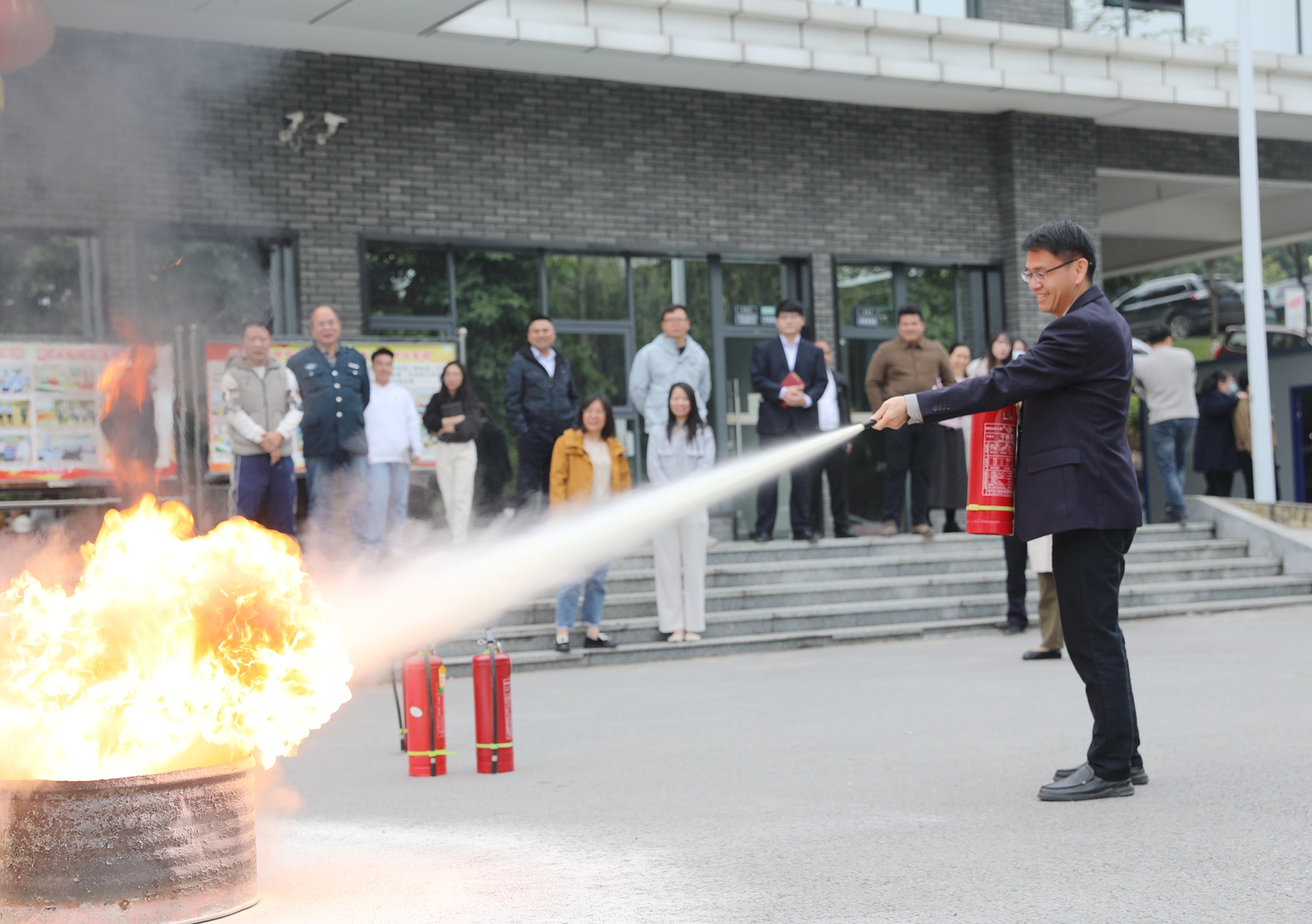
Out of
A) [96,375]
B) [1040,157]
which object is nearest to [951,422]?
[1040,157]

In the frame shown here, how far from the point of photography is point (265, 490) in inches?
456

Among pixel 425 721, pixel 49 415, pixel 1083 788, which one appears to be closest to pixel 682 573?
pixel 425 721

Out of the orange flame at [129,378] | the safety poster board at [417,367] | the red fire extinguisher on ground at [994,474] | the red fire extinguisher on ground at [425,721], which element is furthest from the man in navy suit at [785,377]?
the red fire extinguisher on ground at [994,474]

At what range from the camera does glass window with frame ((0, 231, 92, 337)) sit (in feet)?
45.7

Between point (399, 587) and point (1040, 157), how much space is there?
485 inches

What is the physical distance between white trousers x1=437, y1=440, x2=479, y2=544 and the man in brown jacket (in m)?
3.97

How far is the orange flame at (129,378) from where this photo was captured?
44.3 feet

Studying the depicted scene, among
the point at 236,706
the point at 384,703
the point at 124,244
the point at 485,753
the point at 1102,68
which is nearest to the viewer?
the point at 236,706

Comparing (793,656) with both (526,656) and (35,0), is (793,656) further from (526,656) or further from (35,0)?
(35,0)

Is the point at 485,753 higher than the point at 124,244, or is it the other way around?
the point at 124,244

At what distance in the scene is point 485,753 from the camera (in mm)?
7031

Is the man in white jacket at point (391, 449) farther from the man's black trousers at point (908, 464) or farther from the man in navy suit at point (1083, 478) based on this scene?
the man in navy suit at point (1083, 478)

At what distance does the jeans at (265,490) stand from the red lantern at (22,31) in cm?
350

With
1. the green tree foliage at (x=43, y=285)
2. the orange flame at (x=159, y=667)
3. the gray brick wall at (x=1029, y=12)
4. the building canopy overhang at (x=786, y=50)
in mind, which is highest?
the gray brick wall at (x=1029, y=12)
